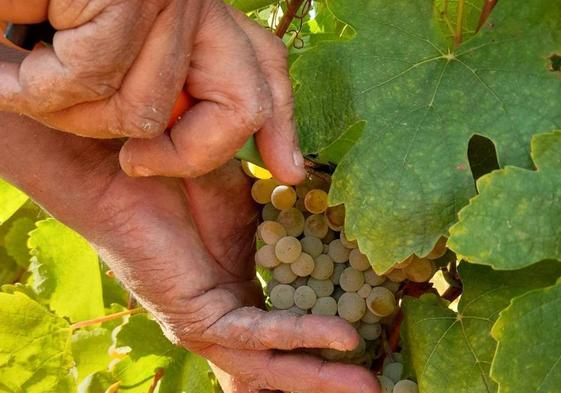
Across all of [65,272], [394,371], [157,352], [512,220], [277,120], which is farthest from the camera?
[65,272]

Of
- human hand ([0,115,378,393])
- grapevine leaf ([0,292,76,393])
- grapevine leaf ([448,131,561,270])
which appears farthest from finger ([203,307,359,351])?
grapevine leaf ([0,292,76,393])

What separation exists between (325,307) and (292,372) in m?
0.10

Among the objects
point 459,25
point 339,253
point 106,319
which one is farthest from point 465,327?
point 106,319

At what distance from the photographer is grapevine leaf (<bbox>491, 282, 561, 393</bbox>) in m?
1.02

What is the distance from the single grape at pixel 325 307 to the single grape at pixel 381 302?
0.05m

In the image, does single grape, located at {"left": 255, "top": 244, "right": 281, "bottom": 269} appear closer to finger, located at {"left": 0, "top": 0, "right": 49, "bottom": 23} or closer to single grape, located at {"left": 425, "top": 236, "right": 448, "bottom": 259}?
single grape, located at {"left": 425, "top": 236, "right": 448, "bottom": 259}

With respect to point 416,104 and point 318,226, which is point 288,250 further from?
point 416,104

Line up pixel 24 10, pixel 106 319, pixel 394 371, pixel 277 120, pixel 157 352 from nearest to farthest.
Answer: pixel 24 10 → pixel 277 120 → pixel 394 371 → pixel 157 352 → pixel 106 319

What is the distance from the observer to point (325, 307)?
1229 mm

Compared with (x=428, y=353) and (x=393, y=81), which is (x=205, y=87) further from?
(x=428, y=353)

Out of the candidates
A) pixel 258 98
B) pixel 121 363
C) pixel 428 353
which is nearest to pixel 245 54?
pixel 258 98

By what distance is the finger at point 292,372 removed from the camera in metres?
1.16

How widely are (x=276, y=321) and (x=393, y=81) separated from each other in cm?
35

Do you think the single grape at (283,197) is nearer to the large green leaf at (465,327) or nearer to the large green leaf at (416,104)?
the large green leaf at (416,104)
